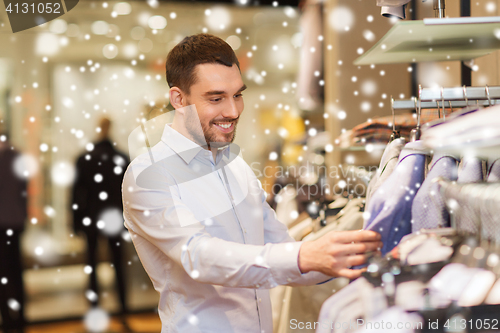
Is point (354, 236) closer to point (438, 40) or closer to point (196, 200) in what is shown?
point (196, 200)

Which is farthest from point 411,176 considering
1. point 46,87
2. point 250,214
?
point 46,87

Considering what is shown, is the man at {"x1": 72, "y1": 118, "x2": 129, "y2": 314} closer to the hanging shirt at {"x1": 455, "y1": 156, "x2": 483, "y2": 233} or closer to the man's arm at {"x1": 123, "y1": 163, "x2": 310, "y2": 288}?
the man's arm at {"x1": 123, "y1": 163, "x2": 310, "y2": 288}

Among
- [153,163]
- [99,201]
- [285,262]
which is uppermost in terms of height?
[153,163]

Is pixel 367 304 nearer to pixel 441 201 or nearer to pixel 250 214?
pixel 441 201

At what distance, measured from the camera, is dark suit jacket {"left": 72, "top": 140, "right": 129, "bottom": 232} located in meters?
3.15

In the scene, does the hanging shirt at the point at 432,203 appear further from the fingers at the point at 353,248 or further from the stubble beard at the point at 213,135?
the stubble beard at the point at 213,135

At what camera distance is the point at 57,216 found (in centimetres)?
364

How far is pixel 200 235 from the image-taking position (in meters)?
0.85

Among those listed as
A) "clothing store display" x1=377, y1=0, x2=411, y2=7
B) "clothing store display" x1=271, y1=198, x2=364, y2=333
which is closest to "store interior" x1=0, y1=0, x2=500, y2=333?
"clothing store display" x1=271, y1=198, x2=364, y2=333

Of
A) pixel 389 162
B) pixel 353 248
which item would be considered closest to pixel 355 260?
pixel 353 248

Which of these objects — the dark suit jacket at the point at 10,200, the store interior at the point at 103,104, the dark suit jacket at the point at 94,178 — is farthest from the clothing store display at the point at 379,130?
the dark suit jacket at the point at 10,200

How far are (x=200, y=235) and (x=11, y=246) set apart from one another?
270 centimetres

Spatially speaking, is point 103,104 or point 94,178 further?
Result: point 103,104

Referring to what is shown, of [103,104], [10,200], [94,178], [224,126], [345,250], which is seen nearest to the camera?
[345,250]
